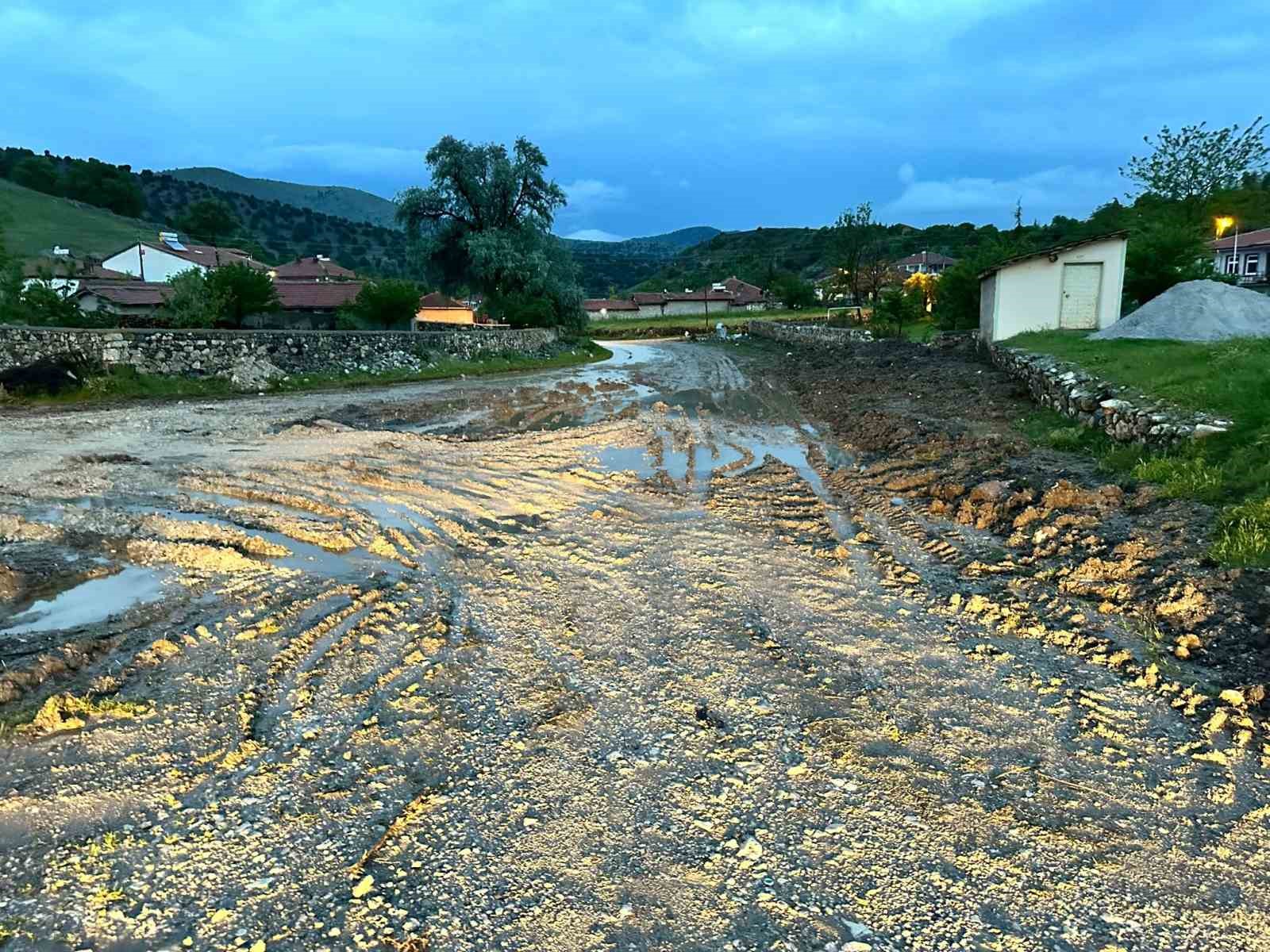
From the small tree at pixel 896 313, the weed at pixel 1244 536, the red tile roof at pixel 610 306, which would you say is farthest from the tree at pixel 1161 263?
the red tile roof at pixel 610 306

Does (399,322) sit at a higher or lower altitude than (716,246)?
lower

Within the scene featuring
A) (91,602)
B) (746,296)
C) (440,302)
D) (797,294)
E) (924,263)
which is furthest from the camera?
(746,296)

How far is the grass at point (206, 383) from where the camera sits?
18109mm

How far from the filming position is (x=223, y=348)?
21.4 m

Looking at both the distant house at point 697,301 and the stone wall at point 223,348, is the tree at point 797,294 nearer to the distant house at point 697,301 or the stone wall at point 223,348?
the distant house at point 697,301

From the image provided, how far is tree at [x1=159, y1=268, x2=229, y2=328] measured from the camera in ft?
83.9

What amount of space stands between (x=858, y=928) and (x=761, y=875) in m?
0.42

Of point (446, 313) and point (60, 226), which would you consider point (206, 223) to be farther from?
point (446, 313)

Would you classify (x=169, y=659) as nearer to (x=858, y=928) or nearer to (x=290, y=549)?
(x=290, y=549)

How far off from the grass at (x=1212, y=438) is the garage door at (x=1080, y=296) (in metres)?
7.88

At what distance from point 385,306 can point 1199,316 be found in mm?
30164

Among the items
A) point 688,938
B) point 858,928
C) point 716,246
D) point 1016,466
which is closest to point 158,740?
point 688,938

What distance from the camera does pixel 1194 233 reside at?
22750 millimetres

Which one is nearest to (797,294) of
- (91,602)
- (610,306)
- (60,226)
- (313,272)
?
(610,306)
